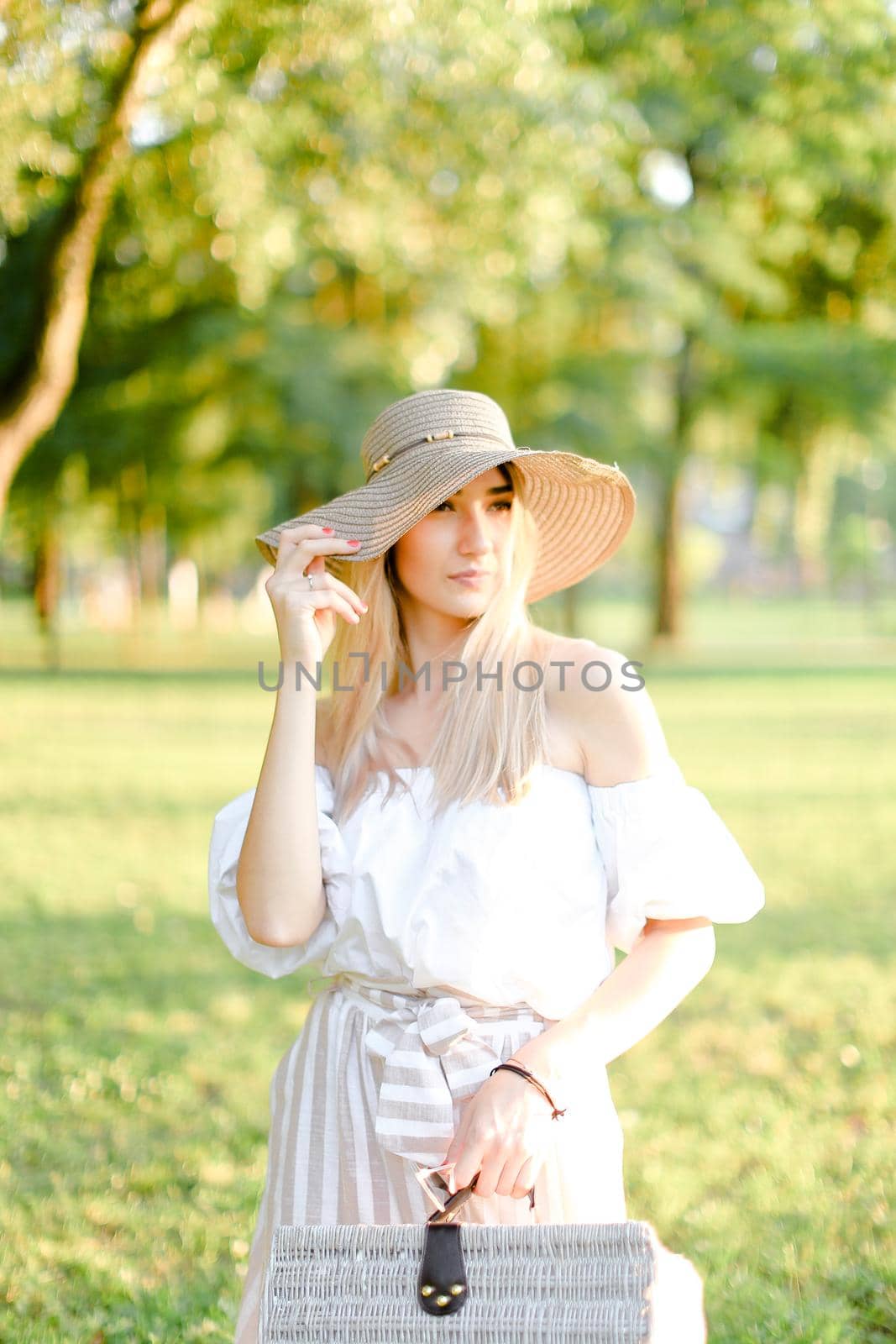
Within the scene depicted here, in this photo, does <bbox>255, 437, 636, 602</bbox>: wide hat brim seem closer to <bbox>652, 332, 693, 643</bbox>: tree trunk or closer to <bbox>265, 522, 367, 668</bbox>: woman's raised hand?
<bbox>265, 522, 367, 668</bbox>: woman's raised hand

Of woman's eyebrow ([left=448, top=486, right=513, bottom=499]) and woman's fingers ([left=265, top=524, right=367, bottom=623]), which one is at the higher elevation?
woman's eyebrow ([left=448, top=486, right=513, bottom=499])

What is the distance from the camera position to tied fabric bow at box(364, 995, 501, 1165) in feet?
6.30

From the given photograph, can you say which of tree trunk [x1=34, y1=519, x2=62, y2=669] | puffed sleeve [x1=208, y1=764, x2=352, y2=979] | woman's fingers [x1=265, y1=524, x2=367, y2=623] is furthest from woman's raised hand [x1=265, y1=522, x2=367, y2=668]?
tree trunk [x1=34, y1=519, x2=62, y2=669]

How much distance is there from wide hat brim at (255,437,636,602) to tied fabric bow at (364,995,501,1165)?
30.1 inches

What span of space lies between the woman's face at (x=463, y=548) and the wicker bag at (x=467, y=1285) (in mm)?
1013

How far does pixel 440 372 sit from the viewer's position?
696 inches

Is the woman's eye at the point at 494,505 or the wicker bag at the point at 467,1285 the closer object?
the wicker bag at the point at 467,1285

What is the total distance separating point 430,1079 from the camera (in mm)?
1931

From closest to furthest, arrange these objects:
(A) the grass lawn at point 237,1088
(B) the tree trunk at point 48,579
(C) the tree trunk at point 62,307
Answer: (A) the grass lawn at point 237,1088, (C) the tree trunk at point 62,307, (B) the tree trunk at point 48,579

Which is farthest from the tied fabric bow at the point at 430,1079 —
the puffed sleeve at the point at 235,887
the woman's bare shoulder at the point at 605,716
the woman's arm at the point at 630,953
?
the woman's bare shoulder at the point at 605,716

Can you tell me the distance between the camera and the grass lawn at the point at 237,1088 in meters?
3.44

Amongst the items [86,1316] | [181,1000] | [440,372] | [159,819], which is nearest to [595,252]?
[440,372]

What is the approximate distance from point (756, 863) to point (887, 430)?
64.9 ft

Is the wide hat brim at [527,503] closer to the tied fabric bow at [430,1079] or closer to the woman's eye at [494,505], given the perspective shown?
the woman's eye at [494,505]
